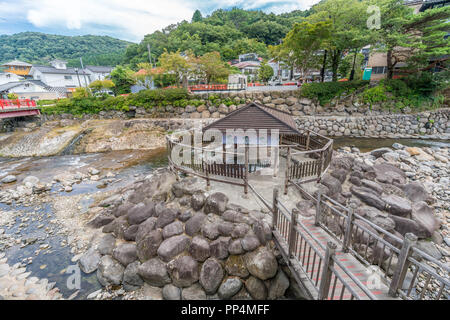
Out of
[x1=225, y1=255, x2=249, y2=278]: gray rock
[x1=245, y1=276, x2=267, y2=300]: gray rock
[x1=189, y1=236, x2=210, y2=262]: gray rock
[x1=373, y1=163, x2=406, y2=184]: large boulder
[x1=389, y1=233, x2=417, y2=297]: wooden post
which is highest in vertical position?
[x1=389, y1=233, x2=417, y2=297]: wooden post

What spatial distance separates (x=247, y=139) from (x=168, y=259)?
5194mm

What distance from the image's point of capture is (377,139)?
1866 centimetres

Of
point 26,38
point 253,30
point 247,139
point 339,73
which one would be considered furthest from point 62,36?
point 247,139

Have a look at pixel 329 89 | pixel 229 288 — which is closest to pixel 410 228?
pixel 229 288

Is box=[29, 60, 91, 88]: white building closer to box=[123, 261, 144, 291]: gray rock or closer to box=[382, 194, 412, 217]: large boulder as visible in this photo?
box=[123, 261, 144, 291]: gray rock

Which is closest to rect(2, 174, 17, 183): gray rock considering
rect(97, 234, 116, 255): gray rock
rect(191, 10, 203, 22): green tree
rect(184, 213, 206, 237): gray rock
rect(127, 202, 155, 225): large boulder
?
rect(97, 234, 116, 255): gray rock

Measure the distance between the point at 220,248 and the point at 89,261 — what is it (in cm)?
467

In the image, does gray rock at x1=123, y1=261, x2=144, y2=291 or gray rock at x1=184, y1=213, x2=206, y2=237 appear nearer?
gray rock at x1=123, y1=261, x2=144, y2=291

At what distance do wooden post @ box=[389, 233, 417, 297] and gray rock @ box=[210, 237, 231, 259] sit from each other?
12.2 feet

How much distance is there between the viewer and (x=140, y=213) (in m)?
7.44

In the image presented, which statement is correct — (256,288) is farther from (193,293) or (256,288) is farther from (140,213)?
(140,213)

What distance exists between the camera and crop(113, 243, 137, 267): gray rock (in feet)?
20.9

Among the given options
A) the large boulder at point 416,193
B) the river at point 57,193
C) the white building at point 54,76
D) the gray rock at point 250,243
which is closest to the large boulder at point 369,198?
the large boulder at point 416,193
